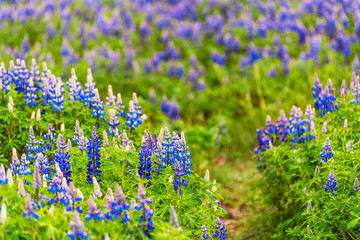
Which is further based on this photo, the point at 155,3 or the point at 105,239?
the point at 155,3

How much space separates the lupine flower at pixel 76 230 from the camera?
9.54 ft

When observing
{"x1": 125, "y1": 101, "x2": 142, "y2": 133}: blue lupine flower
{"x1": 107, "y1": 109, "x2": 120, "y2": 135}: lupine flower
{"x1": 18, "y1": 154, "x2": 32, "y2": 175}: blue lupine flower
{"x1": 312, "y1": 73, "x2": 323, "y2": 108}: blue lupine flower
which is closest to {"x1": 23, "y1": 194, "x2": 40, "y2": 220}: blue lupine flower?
{"x1": 18, "y1": 154, "x2": 32, "y2": 175}: blue lupine flower

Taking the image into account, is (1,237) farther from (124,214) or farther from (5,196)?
(124,214)

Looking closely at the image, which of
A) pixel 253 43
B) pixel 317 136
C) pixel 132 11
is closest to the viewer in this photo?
pixel 317 136

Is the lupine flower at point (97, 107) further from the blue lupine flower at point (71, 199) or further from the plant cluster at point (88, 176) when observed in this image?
the blue lupine flower at point (71, 199)

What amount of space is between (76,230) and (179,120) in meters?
4.50

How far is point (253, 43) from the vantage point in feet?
32.9

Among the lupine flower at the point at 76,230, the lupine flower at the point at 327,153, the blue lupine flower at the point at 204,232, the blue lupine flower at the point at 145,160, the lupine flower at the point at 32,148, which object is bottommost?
the lupine flower at the point at 76,230

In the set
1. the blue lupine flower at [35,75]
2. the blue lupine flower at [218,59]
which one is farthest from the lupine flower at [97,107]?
the blue lupine flower at [218,59]

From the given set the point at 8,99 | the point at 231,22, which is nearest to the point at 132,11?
the point at 231,22

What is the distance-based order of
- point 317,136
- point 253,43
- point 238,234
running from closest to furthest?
point 317,136 < point 238,234 < point 253,43

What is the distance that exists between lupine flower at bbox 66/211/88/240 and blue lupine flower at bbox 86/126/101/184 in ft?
3.37

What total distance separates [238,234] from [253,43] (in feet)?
17.6

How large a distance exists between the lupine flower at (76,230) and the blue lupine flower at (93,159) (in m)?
1.03
